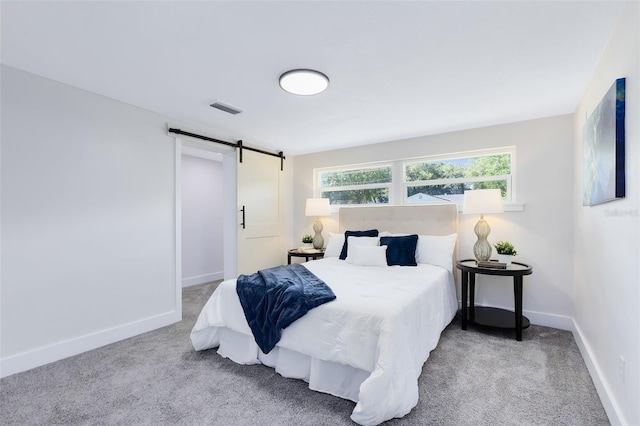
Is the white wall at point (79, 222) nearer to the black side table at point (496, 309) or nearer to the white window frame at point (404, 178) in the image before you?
the white window frame at point (404, 178)

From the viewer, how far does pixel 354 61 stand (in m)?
2.21

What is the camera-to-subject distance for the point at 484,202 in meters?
3.25

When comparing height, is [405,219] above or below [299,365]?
above

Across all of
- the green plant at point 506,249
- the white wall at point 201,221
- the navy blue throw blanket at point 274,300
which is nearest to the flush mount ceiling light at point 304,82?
the navy blue throw blanket at point 274,300

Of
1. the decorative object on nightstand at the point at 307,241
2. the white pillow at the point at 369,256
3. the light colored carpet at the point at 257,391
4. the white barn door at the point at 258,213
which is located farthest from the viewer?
the decorative object on nightstand at the point at 307,241

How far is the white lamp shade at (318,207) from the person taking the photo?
4660 millimetres

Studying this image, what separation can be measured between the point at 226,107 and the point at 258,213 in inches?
75.0

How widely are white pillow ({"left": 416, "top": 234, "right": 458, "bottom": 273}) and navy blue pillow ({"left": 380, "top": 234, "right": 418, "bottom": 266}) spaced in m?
0.10

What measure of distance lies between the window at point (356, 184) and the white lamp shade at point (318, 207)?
0.38 metres

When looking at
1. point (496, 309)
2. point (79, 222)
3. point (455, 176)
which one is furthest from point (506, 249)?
point (79, 222)

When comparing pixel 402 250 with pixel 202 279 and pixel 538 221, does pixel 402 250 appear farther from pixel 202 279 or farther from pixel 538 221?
pixel 202 279

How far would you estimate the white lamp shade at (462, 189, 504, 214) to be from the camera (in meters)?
3.22

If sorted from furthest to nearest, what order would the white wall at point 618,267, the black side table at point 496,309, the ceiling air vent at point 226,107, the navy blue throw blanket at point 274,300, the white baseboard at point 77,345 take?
the ceiling air vent at point 226,107 → the black side table at point 496,309 → the white baseboard at point 77,345 → the navy blue throw blanket at point 274,300 → the white wall at point 618,267

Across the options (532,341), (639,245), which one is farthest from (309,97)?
(532,341)
